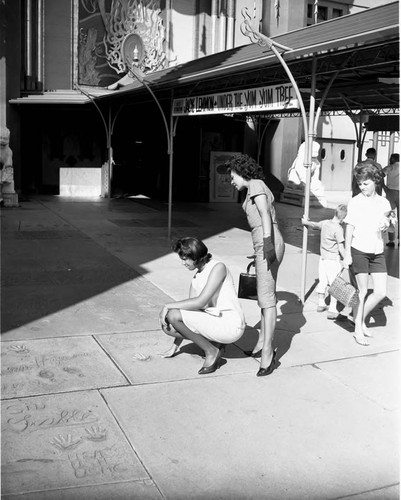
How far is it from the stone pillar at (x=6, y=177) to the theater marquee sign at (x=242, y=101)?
6855mm

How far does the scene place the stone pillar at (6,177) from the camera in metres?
17.5

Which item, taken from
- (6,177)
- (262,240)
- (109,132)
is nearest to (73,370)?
(262,240)

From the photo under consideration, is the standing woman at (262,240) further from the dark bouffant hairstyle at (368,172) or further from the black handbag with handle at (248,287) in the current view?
the dark bouffant hairstyle at (368,172)

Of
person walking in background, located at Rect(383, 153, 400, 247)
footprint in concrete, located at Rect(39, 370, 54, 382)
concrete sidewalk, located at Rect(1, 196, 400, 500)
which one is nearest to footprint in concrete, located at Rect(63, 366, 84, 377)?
concrete sidewalk, located at Rect(1, 196, 400, 500)

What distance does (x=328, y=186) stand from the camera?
23.8 metres

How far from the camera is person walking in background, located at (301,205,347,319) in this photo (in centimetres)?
737

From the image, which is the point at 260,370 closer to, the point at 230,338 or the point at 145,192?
the point at 230,338

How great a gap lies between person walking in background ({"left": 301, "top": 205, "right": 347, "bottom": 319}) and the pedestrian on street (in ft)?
7.64

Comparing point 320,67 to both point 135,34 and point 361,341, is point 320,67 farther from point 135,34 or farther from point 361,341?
point 135,34

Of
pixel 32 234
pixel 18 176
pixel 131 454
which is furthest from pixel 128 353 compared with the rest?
pixel 18 176

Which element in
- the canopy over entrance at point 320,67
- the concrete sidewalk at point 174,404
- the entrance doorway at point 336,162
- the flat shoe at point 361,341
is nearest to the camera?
the concrete sidewalk at point 174,404

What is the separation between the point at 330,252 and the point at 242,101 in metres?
3.30

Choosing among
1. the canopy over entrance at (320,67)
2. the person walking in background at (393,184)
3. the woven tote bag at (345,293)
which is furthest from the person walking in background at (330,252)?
the person walking in background at (393,184)

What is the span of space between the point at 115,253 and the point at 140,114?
11278 millimetres
